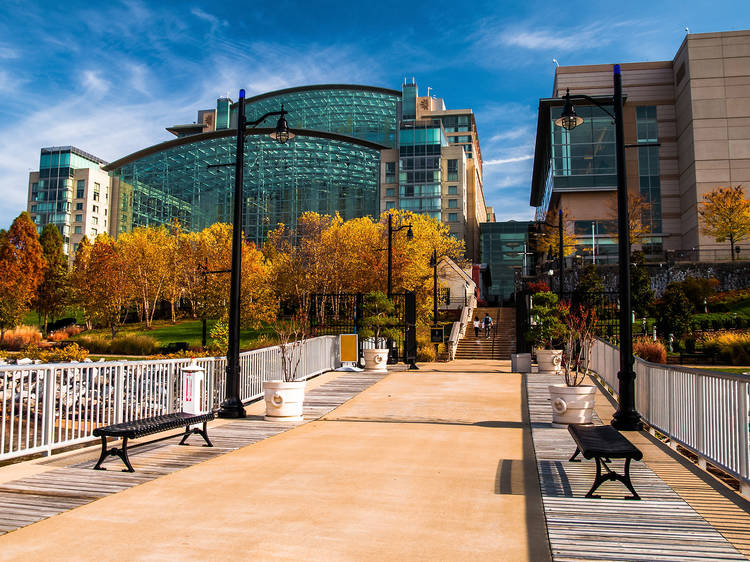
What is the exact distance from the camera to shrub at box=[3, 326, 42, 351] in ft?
122

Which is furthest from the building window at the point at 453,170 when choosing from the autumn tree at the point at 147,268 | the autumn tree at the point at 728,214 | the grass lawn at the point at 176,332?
the grass lawn at the point at 176,332

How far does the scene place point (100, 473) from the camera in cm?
722

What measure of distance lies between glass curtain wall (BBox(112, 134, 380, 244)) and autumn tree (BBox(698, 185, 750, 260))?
53.4m

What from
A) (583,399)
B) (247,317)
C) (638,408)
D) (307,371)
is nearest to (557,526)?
(583,399)

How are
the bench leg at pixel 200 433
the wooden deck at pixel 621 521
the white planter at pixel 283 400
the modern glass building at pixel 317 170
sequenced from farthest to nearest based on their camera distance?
the modern glass building at pixel 317 170 < the white planter at pixel 283 400 < the bench leg at pixel 200 433 < the wooden deck at pixel 621 521

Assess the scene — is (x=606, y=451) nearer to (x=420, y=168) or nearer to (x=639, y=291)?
(x=639, y=291)

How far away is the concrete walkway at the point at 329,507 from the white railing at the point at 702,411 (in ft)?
6.94

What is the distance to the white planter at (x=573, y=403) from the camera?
10711 millimetres

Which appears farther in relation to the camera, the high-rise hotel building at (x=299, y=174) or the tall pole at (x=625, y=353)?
the high-rise hotel building at (x=299, y=174)

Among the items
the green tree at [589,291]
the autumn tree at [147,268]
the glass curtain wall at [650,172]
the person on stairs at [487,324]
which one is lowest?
the person on stairs at [487,324]

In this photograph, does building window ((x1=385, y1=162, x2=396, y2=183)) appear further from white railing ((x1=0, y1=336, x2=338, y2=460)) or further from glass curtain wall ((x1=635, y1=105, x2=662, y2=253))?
white railing ((x1=0, y1=336, x2=338, y2=460))

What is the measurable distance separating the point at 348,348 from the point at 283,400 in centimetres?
968

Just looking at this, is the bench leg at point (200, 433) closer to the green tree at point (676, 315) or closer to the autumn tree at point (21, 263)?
the green tree at point (676, 315)

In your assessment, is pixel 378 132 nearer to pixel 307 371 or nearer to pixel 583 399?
pixel 307 371
